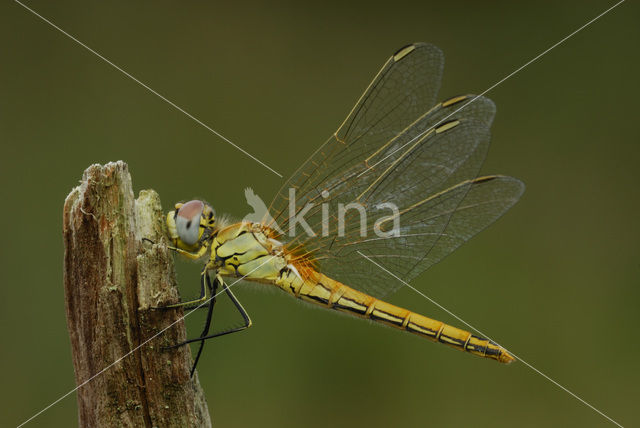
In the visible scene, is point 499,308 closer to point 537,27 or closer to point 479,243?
point 479,243

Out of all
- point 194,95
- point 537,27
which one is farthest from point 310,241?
point 537,27

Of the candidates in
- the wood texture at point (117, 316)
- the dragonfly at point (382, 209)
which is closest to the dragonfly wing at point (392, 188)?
the dragonfly at point (382, 209)

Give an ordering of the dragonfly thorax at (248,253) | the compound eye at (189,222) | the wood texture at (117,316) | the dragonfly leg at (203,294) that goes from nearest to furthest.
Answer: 1. the wood texture at (117,316)
2. the dragonfly leg at (203,294)
3. the compound eye at (189,222)
4. the dragonfly thorax at (248,253)

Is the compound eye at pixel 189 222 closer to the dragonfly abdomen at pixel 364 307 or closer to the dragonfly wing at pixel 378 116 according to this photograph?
the dragonfly wing at pixel 378 116

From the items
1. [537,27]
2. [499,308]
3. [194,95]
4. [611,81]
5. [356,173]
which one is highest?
[194,95]

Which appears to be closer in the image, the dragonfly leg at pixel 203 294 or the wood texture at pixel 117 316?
the wood texture at pixel 117 316

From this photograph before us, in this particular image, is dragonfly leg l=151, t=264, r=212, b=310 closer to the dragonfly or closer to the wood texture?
the dragonfly
